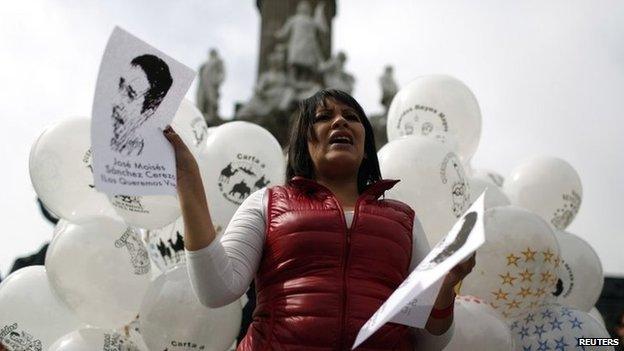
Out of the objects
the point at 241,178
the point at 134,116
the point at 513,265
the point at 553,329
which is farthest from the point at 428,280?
the point at 241,178

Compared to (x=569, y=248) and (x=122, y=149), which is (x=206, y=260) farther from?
(x=569, y=248)

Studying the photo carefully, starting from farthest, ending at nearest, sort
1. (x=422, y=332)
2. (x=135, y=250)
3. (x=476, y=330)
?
(x=135, y=250) → (x=476, y=330) → (x=422, y=332)

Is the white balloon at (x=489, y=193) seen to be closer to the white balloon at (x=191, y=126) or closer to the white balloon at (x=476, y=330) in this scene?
the white balloon at (x=476, y=330)

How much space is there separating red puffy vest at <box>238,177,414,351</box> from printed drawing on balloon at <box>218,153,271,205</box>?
151 centimetres

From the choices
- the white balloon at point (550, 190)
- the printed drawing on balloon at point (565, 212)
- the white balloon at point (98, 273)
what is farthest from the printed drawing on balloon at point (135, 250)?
the printed drawing on balloon at point (565, 212)

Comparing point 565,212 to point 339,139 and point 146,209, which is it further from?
point 339,139

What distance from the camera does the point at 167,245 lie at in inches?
128

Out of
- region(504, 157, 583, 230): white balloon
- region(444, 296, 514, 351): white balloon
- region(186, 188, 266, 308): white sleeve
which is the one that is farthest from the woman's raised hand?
region(504, 157, 583, 230): white balloon

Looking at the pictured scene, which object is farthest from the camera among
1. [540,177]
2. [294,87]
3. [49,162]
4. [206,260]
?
[294,87]

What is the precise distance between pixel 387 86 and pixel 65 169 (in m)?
11.4

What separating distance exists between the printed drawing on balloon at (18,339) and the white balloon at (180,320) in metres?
0.58

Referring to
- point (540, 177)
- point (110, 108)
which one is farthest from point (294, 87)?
point (110, 108)

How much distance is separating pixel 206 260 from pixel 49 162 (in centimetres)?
169

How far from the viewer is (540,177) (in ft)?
12.0
